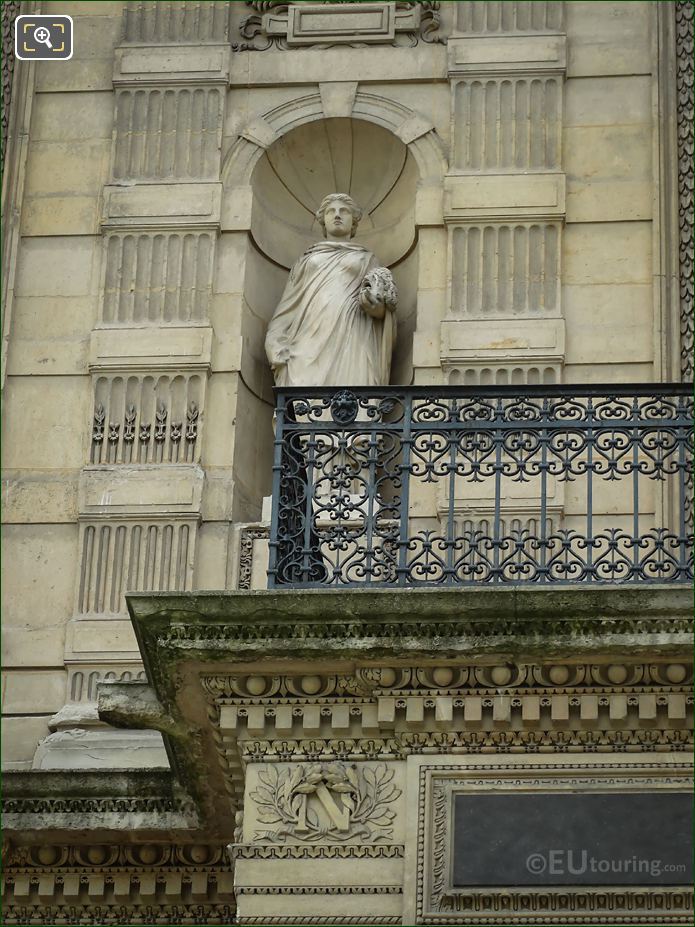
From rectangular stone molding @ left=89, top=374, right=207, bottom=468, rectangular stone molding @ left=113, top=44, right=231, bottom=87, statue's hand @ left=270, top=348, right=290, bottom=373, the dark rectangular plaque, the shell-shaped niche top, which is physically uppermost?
rectangular stone molding @ left=113, top=44, right=231, bottom=87

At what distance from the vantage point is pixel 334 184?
15844 millimetres

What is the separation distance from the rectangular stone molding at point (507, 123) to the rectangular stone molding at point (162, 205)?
1505mm

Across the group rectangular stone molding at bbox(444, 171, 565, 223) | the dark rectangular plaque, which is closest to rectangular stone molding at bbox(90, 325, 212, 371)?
rectangular stone molding at bbox(444, 171, 565, 223)

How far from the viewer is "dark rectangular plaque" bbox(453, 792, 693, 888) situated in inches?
431

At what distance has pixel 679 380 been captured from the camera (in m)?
14.1

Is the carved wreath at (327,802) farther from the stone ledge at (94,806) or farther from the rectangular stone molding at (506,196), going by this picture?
the rectangular stone molding at (506,196)

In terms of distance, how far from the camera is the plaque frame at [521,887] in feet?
35.7

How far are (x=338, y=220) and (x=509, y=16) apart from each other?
68.0 inches

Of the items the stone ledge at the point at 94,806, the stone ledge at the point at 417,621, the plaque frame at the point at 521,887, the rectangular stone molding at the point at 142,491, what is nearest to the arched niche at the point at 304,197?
the rectangular stone molding at the point at 142,491

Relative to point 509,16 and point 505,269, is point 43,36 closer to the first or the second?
point 509,16

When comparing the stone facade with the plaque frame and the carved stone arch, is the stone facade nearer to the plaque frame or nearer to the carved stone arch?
the carved stone arch

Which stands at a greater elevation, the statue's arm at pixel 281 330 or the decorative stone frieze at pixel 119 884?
the statue's arm at pixel 281 330

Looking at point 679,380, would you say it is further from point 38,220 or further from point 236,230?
point 38,220

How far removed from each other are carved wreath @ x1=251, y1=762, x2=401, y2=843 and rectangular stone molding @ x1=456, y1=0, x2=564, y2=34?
19.2ft
